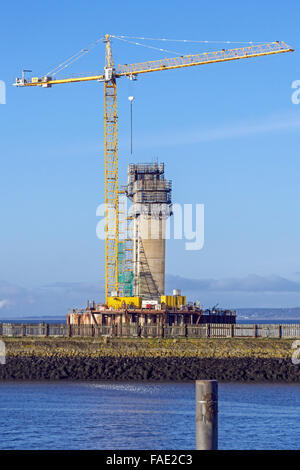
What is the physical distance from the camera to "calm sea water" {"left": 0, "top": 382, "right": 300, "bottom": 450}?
38.9m

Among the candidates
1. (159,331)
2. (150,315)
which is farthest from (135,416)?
(150,315)

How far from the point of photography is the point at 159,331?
242ft

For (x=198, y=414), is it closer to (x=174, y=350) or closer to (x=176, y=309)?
(x=174, y=350)

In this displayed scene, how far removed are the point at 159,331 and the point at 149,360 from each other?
8.75 metres

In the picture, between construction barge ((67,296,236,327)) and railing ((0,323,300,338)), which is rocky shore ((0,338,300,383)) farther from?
construction barge ((67,296,236,327))

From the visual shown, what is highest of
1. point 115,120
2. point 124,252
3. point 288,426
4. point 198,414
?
point 115,120

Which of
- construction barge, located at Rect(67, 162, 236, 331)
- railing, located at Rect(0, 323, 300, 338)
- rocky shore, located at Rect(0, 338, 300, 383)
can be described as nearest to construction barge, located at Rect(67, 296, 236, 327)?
construction barge, located at Rect(67, 162, 236, 331)

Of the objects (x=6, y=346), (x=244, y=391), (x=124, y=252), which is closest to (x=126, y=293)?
(x=124, y=252)

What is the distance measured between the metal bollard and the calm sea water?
56.6 feet

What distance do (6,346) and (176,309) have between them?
3178cm

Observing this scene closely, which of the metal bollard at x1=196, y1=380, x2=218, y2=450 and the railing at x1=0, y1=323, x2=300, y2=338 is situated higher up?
the railing at x1=0, y1=323, x2=300, y2=338

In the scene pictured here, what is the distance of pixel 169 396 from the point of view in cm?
5428

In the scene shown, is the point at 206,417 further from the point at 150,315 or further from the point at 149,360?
the point at 150,315

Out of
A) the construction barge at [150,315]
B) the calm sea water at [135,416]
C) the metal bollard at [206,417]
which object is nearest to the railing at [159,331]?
the calm sea water at [135,416]
